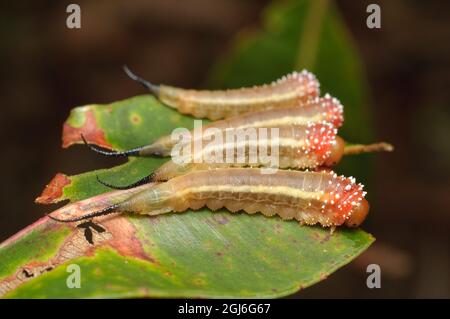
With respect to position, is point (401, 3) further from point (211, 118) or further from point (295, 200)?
point (295, 200)

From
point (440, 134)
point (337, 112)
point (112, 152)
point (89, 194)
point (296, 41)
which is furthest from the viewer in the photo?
point (440, 134)

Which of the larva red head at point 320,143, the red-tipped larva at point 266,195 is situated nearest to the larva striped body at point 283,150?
the larva red head at point 320,143

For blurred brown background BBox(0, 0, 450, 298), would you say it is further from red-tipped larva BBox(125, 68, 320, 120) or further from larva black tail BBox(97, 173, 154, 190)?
larva black tail BBox(97, 173, 154, 190)

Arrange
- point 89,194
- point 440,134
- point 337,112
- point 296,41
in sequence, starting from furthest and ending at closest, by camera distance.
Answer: point 440,134, point 296,41, point 337,112, point 89,194

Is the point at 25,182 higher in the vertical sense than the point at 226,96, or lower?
lower

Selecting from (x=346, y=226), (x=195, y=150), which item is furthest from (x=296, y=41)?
(x=346, y=226)

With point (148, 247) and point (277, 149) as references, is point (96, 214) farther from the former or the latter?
point (277, 149)
